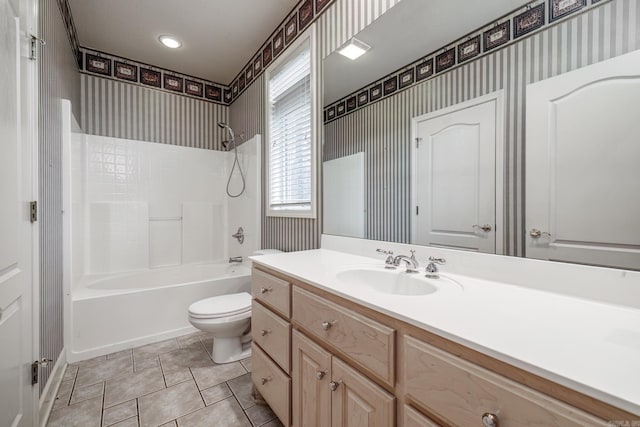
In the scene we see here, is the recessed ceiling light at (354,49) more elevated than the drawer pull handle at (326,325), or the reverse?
the recessed ceiling light at (354,49)

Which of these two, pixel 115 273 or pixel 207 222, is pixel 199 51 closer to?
pixel 207 222

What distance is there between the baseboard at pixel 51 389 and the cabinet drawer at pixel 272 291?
1.18 metres

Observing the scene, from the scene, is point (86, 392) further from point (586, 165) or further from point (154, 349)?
point (586, 165)

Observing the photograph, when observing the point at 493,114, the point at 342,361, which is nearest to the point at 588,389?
the point at 342,361

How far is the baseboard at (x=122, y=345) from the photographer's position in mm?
2002

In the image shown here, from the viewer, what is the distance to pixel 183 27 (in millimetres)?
2389

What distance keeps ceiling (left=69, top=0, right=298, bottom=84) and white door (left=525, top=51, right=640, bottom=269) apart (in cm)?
201

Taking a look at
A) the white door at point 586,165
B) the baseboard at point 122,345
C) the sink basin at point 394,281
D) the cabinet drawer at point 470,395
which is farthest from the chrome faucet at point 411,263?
the baseboard at point 122,345

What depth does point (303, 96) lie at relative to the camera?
206 centimetres

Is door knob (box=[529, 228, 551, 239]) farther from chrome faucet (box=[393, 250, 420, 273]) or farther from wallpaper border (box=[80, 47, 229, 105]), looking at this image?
wallpaper border (box=[80, 47, 229, 105])

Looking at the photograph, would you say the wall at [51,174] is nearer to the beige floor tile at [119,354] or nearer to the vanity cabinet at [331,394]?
the beige floor tile at [119,354]

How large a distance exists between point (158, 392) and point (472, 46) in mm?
2443

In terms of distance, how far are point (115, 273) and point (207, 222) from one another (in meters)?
1.05

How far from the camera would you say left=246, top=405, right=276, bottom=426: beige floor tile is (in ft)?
4.66
